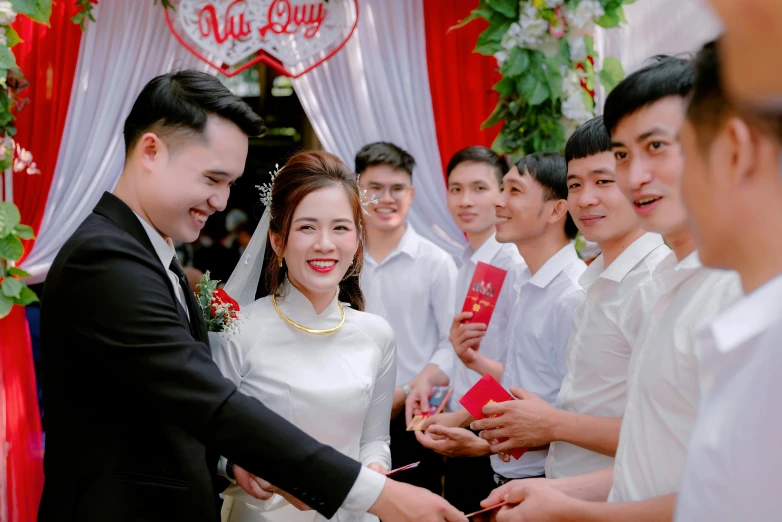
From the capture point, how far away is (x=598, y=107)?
158 inches

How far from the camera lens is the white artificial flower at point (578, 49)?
3.72 meters

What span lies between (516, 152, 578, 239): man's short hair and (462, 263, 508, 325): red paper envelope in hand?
397 millimetres

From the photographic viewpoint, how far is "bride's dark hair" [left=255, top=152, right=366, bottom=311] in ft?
7.42

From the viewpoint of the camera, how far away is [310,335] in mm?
2248

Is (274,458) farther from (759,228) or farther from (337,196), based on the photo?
(759,228)

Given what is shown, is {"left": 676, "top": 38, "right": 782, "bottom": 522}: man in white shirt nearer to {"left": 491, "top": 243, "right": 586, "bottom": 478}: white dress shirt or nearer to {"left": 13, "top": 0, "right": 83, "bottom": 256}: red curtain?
{"left": 491, "top": 243, "right": 586, "bottom": 478}: white dress shirt

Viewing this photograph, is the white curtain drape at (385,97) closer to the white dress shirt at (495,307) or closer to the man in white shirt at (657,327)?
the white dress shirt at (495,307)

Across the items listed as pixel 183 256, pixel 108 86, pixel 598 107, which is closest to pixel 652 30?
pixel 598 107

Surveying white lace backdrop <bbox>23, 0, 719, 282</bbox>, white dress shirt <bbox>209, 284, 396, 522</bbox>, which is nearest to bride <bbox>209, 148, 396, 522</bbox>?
white dress shirt <bbox>209, 284, 396, 522</bbox>

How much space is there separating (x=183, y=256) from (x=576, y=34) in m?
4.16

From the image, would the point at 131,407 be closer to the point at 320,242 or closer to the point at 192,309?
the point at 192,309

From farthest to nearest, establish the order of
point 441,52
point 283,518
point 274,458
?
point 441,52, point 283,518, point 274,458

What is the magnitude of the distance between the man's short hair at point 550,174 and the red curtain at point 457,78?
4.21 feet

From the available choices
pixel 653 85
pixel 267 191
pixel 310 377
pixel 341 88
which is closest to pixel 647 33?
pixel 341 88
